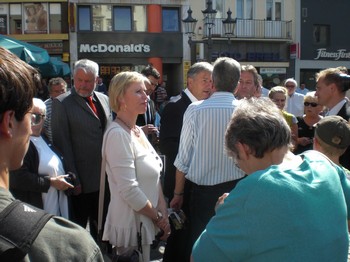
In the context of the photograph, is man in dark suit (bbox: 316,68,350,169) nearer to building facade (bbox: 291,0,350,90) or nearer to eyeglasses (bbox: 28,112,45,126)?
eyeglasses (bbox: 28,112,45,126)

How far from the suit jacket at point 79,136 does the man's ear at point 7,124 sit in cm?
263

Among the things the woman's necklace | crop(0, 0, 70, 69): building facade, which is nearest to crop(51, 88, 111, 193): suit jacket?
the woman's necklace

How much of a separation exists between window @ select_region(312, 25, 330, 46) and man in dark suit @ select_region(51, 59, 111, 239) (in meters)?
25.5

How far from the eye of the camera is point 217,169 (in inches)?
126

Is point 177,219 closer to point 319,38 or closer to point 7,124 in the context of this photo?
point 7,124

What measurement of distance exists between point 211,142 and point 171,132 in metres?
1.00

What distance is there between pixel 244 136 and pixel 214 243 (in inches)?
18.8

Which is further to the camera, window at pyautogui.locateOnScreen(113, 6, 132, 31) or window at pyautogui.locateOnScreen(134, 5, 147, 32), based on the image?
window at pyautogui.locateOnScreen(134, 5, 147, 32)

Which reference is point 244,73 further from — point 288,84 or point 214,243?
point 288,84

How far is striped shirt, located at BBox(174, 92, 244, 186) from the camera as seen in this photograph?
319cm

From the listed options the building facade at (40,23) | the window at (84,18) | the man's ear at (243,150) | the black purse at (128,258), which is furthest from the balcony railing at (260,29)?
the man's ear at (243,150)

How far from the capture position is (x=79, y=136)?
3.79 m

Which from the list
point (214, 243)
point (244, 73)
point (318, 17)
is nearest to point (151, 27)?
point (318, 17)

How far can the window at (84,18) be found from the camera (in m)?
23.2
